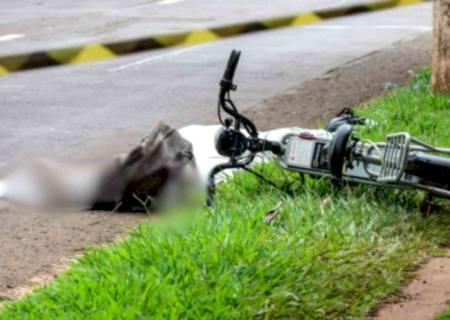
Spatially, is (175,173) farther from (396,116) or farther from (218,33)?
(396,116)

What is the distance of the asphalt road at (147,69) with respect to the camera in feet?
38.5

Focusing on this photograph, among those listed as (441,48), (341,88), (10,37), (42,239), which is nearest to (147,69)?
(341,88)

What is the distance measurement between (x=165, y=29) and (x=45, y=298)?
48.3 ft

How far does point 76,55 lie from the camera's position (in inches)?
220

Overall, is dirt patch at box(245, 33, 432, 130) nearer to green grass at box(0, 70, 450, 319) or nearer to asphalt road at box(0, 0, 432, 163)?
asphalt road at box(0, 0, 432, 163)

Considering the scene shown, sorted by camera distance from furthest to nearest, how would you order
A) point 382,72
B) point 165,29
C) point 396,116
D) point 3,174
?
point 165,29 < point 382,72 < point 396,116 < point 3,174

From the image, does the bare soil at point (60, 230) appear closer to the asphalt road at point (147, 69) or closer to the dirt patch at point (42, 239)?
the dirt patch at point (42, 239)

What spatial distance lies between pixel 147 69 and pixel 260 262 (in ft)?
34.0

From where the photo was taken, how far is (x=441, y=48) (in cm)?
1101

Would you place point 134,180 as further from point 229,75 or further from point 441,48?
point 441,48

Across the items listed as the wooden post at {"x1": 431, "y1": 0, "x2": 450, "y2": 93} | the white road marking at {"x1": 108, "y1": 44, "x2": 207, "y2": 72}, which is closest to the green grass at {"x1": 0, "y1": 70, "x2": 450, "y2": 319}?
the wooden post at {"x1": 431, "y1": 0, "x2": 450, "y2": 93}

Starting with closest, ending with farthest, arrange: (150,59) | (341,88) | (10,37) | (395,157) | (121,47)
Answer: (121,47), (395,157), (341,88), (150,59), (10,37)

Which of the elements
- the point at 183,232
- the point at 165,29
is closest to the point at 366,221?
the point at 183,232

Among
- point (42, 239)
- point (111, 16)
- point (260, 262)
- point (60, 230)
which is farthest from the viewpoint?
point (111, 16)
